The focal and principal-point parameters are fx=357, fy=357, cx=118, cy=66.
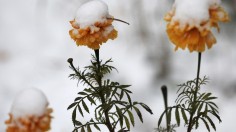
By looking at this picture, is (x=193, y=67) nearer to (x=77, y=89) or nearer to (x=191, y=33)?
(x=77, y=89)

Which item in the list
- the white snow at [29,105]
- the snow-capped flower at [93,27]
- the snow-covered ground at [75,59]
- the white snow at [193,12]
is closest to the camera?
the white snow at [29,105]

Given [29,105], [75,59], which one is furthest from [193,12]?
[75,59]

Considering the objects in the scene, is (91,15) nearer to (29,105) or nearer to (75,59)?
(29,105)

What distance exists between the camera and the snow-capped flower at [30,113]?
70cm

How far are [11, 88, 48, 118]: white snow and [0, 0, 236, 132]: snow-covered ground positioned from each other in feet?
3.48

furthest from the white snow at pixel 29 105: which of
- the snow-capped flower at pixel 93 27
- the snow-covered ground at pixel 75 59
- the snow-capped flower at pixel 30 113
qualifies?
the snow-covered ground at pixel 75 59

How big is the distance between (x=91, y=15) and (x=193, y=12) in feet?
0.95

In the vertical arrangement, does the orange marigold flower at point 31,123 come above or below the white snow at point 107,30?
below

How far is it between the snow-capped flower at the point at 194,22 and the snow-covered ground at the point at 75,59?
912 millimetres

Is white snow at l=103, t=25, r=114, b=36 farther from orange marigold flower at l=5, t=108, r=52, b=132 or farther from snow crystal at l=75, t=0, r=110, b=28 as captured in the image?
orange marigold flower at l=5, t=108, r=52, b=132

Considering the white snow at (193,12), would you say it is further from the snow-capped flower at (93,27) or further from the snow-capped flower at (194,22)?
the snow-capped flower at (93,27)

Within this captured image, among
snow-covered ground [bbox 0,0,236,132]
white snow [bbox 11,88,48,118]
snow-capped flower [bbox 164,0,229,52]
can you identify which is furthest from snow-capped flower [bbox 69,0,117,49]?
snow-covered ground [bbox 0,0,236,132]

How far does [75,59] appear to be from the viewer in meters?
2.12

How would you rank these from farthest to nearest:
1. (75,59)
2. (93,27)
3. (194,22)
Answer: (75,59)
(93,27)
(194,22)
